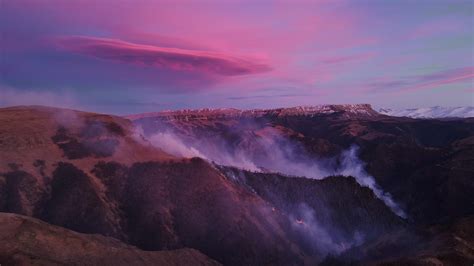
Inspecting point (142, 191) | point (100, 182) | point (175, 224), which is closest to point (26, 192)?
point (100, 182)

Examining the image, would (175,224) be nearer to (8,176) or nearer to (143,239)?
(143,239)

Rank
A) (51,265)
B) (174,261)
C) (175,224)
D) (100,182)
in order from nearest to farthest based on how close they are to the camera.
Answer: (51,265) < (174,261) < (175,224) < (100,182)

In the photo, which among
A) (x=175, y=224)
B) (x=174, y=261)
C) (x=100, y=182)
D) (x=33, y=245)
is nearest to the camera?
(x=33, y=245)

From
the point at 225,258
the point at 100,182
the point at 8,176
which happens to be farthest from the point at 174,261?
the point at 8,176

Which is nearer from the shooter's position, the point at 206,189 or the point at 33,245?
the point at 33,245

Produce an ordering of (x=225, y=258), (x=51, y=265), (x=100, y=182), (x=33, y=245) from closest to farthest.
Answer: (x=51, y=265), (x=33, y=245), (x=225, y=258), (x=100, y=182)

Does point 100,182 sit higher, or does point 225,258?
point 100,182

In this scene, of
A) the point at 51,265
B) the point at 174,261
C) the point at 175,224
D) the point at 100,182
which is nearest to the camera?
the point at 51,265

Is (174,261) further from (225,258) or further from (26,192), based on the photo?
(26,192)

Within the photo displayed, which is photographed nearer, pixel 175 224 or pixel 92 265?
pixel 92 265
